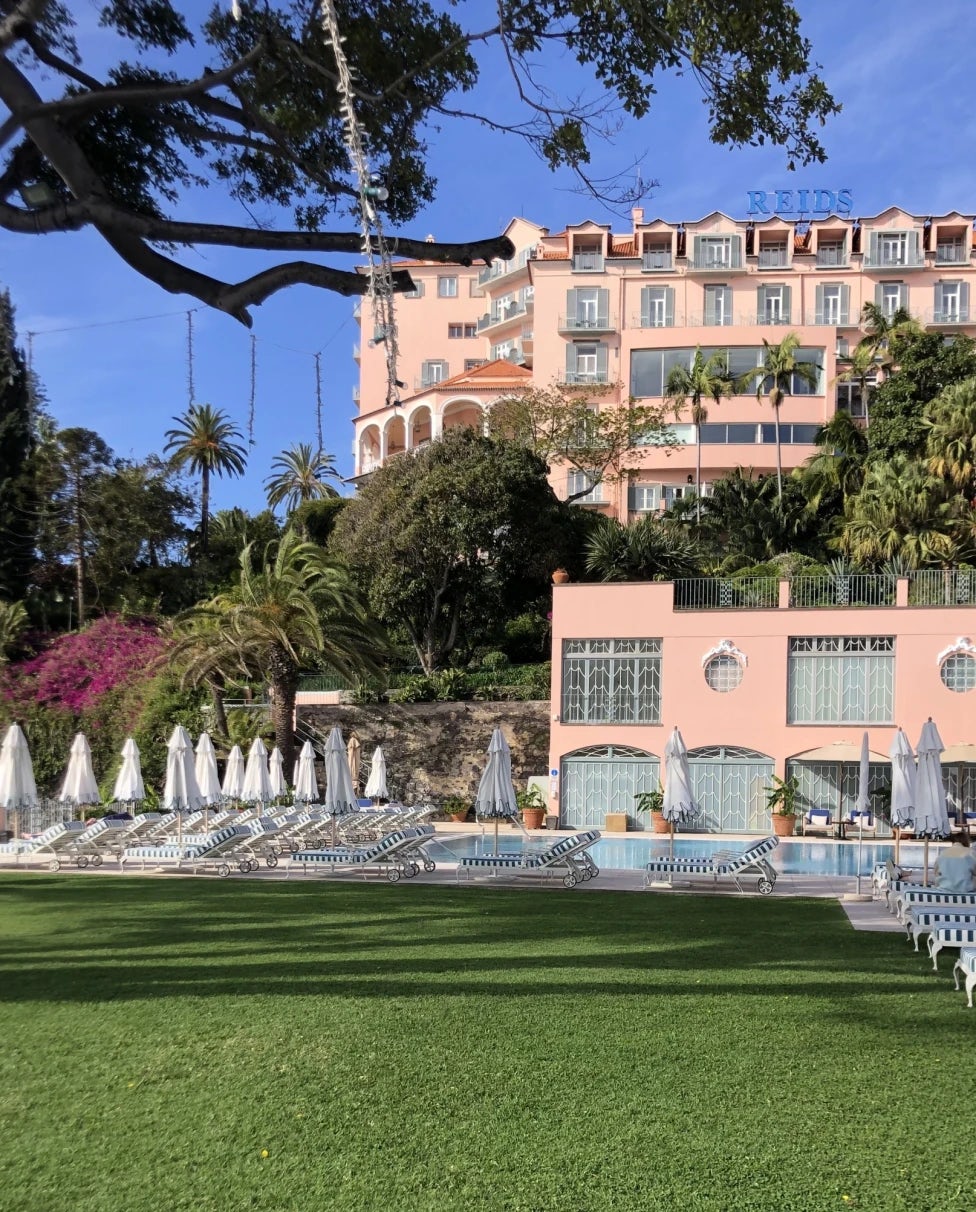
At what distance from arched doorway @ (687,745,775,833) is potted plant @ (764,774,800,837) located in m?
0.29

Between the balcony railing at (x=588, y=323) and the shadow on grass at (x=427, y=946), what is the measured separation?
123 ft

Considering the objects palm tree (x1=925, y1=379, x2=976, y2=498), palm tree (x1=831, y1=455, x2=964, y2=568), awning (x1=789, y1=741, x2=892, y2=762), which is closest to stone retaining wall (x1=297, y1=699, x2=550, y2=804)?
awning (x1=789, y1=741, x2=892, y2=762)

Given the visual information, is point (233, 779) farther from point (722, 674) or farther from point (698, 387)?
point (698, 387)

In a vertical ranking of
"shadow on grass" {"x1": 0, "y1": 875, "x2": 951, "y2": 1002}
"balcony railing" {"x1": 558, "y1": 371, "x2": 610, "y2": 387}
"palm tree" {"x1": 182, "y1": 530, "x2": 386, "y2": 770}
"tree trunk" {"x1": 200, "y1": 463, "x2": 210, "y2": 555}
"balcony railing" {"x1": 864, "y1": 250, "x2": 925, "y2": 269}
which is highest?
"balcony railing" {"x1": 864, "y1": 250, "x2": 925, "y2": 269}

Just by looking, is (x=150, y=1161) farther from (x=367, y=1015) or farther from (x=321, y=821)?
(x=321, y=821)

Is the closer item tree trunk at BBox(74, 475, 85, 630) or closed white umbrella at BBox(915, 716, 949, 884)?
closed white umbrella at BBox(915, 716, 949, 884)

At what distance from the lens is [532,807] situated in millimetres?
29609

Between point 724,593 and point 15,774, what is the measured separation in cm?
1775

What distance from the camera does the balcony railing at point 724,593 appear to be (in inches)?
1153

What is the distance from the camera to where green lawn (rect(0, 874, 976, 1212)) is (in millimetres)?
5480

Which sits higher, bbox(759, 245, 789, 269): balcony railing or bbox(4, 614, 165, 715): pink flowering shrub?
bbox(759, 245, 789, 269): balcony railing

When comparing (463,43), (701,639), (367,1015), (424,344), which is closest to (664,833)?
(701,639)

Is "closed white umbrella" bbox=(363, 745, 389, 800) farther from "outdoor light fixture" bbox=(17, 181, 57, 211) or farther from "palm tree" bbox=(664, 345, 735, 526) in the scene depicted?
"palm tree" bbox=(664, 345, 735, 526)

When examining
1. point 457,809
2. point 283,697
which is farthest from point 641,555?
point 283,697
